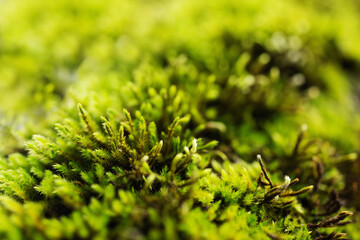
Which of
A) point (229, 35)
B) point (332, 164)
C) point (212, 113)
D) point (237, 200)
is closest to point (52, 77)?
point (212, 113)

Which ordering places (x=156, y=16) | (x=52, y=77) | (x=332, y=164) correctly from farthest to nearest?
(x=156, y=16) < (x=52, y=77) < (x=332, y=164)

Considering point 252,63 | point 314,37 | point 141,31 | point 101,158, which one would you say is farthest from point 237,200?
point 314,37

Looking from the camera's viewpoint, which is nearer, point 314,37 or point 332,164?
point 332,164

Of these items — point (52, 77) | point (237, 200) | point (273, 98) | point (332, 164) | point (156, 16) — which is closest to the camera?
point (237, 200)

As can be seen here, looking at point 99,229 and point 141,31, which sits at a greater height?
point 141,31

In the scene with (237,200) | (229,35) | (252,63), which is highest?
(229,35)

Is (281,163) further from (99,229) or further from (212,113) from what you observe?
(99,229)

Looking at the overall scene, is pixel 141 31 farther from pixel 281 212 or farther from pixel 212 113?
pixel 281 212
